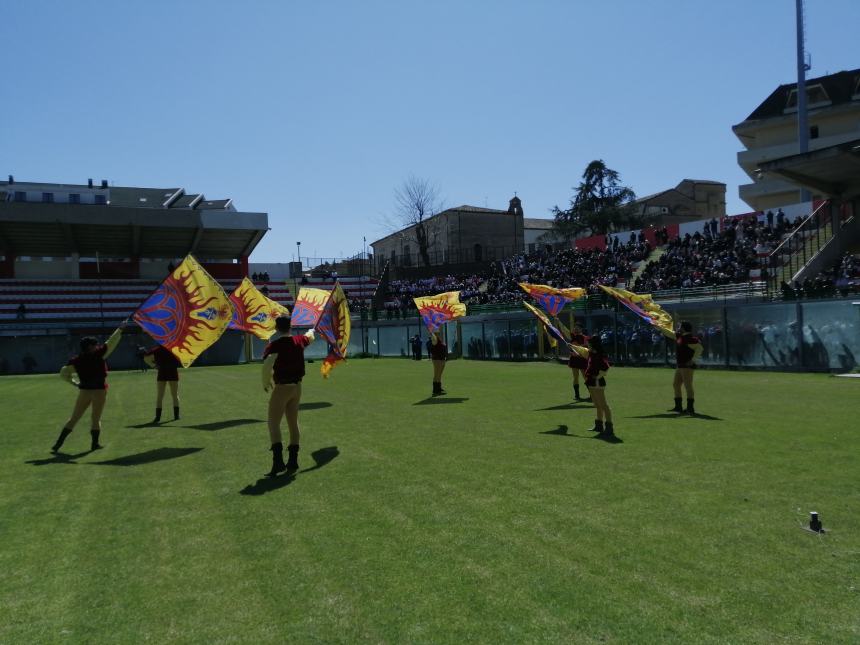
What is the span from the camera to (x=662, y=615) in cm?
448

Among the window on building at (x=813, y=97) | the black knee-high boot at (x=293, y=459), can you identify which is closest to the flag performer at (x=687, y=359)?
the black knee-high boot at (x=293, y=459)

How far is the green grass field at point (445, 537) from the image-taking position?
4492mm

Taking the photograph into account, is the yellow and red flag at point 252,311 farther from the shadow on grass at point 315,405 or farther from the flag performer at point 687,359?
the flag performer at point 687,359

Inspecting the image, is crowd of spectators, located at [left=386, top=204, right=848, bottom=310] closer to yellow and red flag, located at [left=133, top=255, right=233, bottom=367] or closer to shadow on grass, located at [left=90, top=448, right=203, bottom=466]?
yellow and red flag, located at [left=133, top=255, right=233, bottom=367]

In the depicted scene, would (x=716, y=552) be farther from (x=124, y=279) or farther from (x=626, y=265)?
(x=124, y=279)

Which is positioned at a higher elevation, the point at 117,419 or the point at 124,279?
the point at 124,279

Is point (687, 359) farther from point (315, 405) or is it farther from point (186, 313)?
point (186, 313)

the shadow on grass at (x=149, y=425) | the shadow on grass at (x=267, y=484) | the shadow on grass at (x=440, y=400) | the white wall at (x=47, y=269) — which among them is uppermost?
the white wall at (x=47, y=269)

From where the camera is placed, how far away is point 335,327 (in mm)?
16875

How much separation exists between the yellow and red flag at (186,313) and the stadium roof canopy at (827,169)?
2864 cm

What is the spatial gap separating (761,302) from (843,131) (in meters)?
38.1

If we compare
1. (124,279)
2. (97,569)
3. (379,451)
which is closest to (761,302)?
(379,451)

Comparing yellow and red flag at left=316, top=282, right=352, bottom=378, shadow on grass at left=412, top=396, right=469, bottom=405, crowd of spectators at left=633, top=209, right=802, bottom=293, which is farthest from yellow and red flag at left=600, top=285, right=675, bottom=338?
crowd of spectators at left=633, top=209, right=802, bottom=293

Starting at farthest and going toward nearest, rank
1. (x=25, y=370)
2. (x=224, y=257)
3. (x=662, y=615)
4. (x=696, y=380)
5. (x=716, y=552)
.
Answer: (x=224, y=257) → (x=25, y=370) → (x=696, y=380) → (x=716, y=552) → (x=662, y=615)
